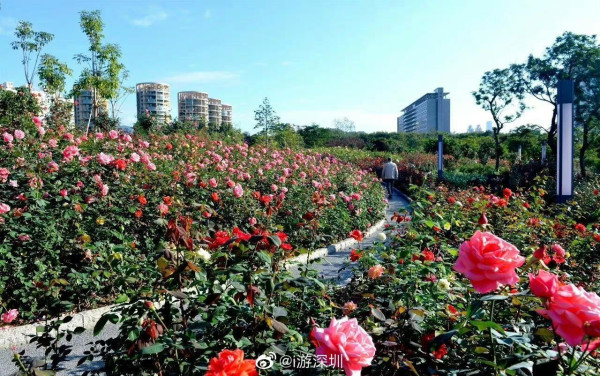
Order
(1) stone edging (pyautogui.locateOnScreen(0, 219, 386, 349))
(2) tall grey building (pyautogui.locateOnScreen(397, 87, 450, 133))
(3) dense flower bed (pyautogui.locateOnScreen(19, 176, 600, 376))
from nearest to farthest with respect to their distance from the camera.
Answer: (3) dense flower bed (pyautogui.locateOnScreen(19, 176, 600, 376)), (1) stone edging (pyautogui.locateOnScreen(0, 219, 386, 349)), (2) tall grey building (pyautogui.locateOnScreen(397, 87, 450, 133))

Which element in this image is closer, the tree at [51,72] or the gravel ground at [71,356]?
the gravel ground at [71,356]

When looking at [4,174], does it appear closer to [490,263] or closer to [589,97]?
[490,263]

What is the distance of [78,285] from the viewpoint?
3.50m

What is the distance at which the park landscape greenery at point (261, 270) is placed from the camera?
1114 mm

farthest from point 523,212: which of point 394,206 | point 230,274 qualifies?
point 394,206

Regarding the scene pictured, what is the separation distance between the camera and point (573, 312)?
2.84 feet

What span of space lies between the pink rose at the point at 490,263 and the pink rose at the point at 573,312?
0.48 feet

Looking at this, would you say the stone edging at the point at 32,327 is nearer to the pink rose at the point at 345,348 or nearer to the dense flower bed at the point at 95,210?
the dense flower bed at the point at 95,210

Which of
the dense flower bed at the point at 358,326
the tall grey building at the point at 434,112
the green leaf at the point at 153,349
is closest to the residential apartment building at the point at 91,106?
the dense flower bed at the point at 358,326

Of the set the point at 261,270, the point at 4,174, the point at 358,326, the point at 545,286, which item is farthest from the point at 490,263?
the point at 4,174

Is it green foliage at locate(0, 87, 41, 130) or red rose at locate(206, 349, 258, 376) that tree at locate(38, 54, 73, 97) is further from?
red rose at locate(206, 349, 258, 376)

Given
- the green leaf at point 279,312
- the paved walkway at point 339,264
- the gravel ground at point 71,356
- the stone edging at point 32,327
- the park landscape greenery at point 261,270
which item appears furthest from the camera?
the paved walkway at point 339,264

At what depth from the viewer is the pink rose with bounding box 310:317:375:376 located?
938 mm

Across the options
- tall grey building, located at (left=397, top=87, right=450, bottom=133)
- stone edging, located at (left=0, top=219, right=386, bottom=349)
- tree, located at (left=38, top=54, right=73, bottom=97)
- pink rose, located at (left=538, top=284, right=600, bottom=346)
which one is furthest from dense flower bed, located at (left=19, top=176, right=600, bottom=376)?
tall grey building, located at (left=397, top=87, right=450, bottom=133)
